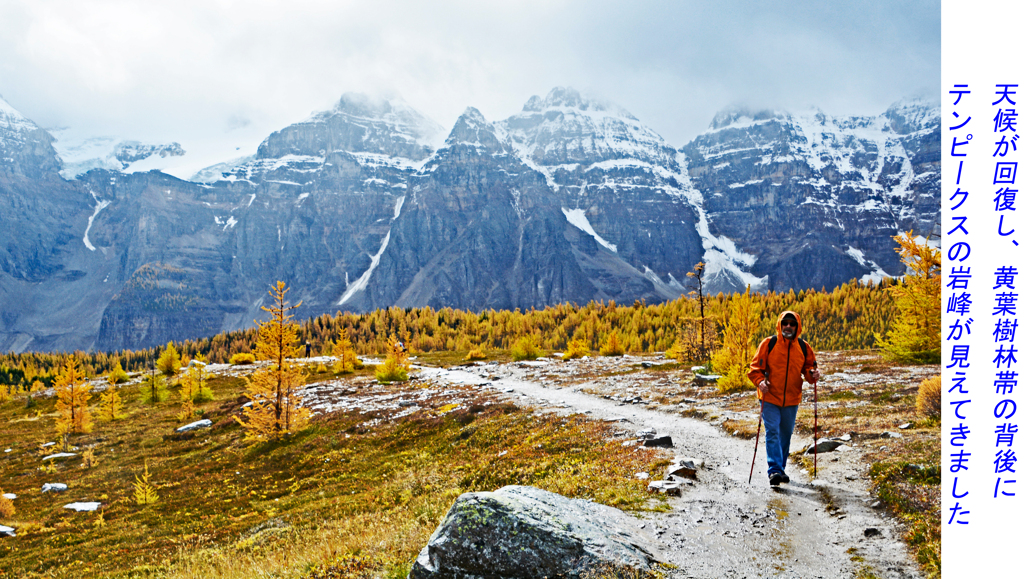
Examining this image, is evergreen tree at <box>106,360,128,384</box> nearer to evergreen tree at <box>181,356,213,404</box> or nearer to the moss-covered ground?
evergreen tree at <box>181,356,213,404</box>

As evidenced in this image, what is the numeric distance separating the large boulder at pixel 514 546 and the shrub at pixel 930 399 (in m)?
11.4

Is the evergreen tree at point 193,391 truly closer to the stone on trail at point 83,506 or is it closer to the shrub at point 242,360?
the stone on trail at point 83,506

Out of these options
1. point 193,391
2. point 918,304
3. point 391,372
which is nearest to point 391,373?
point 391,372

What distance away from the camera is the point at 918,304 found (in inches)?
1069

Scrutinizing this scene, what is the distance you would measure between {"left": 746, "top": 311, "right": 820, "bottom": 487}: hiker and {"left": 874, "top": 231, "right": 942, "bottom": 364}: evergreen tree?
1939cm

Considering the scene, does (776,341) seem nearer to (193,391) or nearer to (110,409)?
(110,409)

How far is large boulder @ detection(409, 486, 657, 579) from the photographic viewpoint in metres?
6.96

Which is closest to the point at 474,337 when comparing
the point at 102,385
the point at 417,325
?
the point at 417,325

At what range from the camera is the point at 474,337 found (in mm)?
122938

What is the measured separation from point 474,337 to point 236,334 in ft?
244

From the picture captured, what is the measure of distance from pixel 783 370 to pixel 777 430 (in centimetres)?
123

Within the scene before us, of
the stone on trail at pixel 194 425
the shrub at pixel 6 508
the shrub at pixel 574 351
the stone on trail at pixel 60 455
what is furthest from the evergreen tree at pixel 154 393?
the shrub at pixel 574 351
